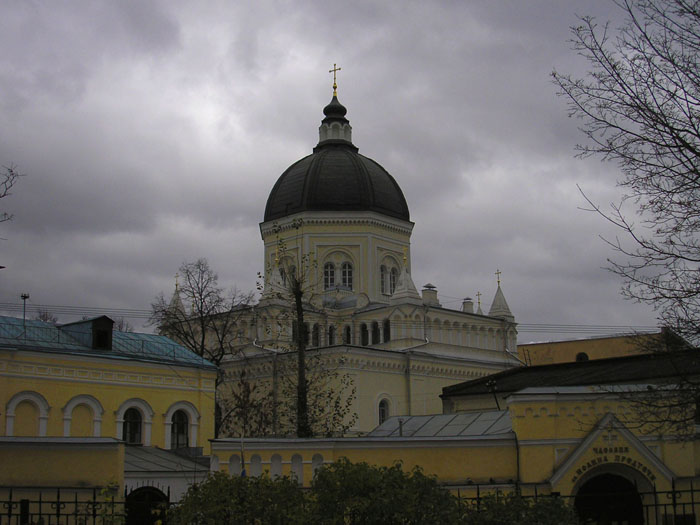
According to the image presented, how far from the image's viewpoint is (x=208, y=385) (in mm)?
30438

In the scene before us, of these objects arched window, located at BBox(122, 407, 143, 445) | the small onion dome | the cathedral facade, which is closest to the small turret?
the cathedral facade

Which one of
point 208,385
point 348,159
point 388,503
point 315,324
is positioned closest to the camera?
point 388,503

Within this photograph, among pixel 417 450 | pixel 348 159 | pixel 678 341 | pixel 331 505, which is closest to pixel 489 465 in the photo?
pixel 417 450

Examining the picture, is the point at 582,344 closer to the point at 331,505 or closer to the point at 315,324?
the point at 315,324

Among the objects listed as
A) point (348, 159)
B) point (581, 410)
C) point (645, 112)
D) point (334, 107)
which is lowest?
point (581, 410)

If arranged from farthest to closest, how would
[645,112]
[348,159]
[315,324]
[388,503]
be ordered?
[348,159], [315,324], [645,112], [388,503]

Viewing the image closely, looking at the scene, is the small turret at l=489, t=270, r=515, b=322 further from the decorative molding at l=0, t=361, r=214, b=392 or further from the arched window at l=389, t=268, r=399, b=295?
the decorative molding at l=0, t=361, r=214, b=392

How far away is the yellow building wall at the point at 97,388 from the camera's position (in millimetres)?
25781

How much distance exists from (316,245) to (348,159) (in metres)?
5.89

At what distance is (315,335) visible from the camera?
48688 millimetres

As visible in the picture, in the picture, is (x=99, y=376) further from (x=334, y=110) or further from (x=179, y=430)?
(x=334, y=110)

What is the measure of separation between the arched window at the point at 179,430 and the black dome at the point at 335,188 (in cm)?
2239

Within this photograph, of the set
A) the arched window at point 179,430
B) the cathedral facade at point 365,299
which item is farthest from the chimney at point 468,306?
the arched window at point 179,430

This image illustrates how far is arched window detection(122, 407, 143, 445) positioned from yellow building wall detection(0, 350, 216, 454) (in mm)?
423
